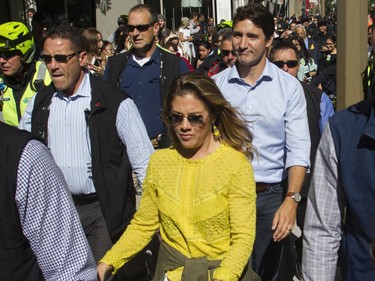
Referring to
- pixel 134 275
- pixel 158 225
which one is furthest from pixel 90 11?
pixel 158 225

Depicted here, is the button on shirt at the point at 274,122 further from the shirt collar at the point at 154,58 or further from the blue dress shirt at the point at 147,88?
the shirt collar at the point at 154,58

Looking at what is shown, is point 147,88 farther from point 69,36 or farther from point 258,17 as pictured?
point 258,17

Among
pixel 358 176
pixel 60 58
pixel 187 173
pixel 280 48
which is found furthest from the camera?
pixel 280 48

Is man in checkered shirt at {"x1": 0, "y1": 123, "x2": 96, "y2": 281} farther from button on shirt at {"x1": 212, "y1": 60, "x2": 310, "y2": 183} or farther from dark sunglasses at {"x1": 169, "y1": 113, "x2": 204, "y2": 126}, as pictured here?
button on shirt at {"x1": 212, "y1": 60, "x2": 310, "y2": 183}

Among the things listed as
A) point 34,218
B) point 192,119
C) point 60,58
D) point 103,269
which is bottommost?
point 103,269

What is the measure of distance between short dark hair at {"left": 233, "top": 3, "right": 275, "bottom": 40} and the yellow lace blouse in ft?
4.11

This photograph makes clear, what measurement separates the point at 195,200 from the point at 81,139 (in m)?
1.28

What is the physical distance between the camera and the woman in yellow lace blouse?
320cm

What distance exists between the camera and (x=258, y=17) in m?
4.33

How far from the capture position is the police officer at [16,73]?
5.11 meters

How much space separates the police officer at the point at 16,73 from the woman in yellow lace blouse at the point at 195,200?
196cm

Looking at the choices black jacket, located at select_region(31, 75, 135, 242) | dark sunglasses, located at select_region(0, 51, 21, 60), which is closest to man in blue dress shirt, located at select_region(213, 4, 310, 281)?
black jacket, located at select_region(31, 75, 135, 242)

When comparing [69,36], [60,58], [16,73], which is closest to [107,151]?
[60,58]

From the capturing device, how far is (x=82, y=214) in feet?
14.4
